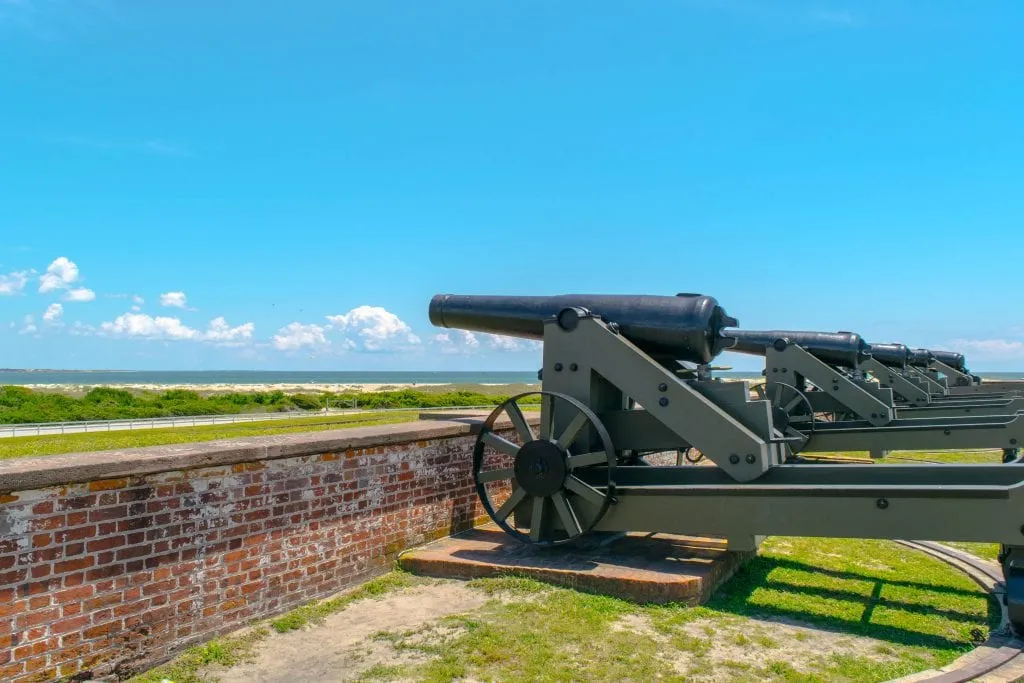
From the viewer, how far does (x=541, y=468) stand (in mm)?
5914

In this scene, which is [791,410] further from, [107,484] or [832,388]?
[107,484]

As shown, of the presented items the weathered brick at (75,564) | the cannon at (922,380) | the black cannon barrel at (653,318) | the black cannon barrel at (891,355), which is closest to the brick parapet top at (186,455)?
the weathered brick at (75,564)

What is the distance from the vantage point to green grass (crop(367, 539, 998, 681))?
4043 mm

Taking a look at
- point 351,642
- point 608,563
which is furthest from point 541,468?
point 351,642

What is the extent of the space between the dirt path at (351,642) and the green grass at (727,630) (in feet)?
0.45

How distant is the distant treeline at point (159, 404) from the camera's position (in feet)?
106

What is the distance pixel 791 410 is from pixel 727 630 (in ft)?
24.6

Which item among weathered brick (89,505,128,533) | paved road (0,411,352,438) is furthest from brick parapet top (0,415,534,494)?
paved road (0,411,352,438)

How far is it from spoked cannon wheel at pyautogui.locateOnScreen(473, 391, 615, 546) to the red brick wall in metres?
0.95

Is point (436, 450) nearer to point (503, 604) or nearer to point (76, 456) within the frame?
point (503, 604)

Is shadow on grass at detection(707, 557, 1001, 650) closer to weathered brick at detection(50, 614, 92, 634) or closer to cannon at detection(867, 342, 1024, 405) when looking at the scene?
weathered brick at detection(50, 614, 92, 634)

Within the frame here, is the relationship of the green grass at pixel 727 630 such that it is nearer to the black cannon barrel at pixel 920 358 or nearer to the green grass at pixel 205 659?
the green grass at pixel 205 659

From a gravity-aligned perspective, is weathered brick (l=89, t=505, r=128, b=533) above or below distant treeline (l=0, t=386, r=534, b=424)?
above

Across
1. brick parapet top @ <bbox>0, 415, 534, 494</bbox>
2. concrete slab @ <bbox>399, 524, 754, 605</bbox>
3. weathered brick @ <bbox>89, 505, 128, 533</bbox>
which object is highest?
brick parapet top @ <bbox>0, 415, 534, 494</bbox>
